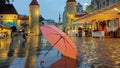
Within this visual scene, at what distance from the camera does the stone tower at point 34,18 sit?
8730cm

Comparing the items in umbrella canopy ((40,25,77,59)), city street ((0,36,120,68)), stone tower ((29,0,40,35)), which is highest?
stone tower ((29,0,40,35))

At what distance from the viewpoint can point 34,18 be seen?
91062 mm

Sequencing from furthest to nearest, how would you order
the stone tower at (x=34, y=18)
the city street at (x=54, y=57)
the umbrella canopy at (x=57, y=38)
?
the stone tower at (x=34, y=18) < the umbrella canopy at (x=57, y=38) < the city street at (x=54, y=57)

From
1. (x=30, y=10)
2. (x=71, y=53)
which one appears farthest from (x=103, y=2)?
(x=71, y=53)

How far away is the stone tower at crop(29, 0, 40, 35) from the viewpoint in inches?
3437

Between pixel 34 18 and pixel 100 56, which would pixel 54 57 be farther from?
pixel 34 18

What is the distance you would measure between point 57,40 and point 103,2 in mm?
48778

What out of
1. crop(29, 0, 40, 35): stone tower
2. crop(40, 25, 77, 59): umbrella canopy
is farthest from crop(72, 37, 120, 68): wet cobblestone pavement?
crop(29, 0, 40, 35): stone tower

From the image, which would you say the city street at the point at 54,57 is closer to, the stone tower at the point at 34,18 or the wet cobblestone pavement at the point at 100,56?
the wet cobblestone pavement at the point at 100,56

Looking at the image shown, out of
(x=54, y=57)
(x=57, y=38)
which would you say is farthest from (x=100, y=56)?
(x=57, y=38)

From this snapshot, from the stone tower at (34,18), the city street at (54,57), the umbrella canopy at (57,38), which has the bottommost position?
the city street at (54,57)

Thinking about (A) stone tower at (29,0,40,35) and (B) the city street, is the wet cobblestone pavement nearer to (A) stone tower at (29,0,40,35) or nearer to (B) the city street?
(B) the city street

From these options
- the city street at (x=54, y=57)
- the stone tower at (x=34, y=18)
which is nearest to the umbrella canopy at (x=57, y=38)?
the city street at (x=54, y=57)

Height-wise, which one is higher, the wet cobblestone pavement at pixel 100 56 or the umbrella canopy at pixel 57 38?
the umbrella canopy at pixel 57 38
